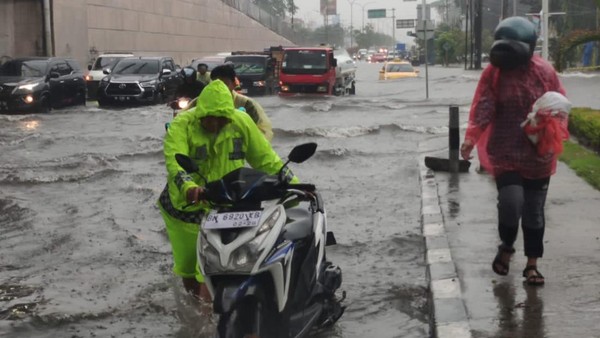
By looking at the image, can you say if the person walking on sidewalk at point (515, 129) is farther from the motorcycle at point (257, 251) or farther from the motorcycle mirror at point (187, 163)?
the motorcycle mirror at point (187, 163)

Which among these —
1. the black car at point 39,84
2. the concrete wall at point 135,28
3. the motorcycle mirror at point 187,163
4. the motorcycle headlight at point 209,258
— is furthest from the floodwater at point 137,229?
the concrete wall at point 135,28

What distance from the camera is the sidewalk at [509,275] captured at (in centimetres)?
557

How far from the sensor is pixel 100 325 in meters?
6.55

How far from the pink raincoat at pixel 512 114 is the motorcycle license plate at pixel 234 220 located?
222 centimetres

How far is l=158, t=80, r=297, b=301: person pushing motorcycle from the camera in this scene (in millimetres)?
5281

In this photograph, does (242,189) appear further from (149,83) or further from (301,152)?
(149,83)

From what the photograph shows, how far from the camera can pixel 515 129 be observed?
20.3ft

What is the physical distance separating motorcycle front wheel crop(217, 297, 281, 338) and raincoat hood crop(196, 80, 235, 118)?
1.18 metres

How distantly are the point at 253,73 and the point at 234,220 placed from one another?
30974mm

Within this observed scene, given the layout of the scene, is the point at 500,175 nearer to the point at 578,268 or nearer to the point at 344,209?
the point at 578,268

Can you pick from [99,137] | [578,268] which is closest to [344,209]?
[578,268]

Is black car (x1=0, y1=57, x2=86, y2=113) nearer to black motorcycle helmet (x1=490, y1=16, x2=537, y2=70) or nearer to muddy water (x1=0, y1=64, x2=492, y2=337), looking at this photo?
muddy water (x1=0, y1=64, x2=492, y2=337)

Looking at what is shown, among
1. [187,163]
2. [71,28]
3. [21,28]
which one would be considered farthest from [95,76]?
[187,163]

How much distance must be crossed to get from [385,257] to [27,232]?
4.00 m
